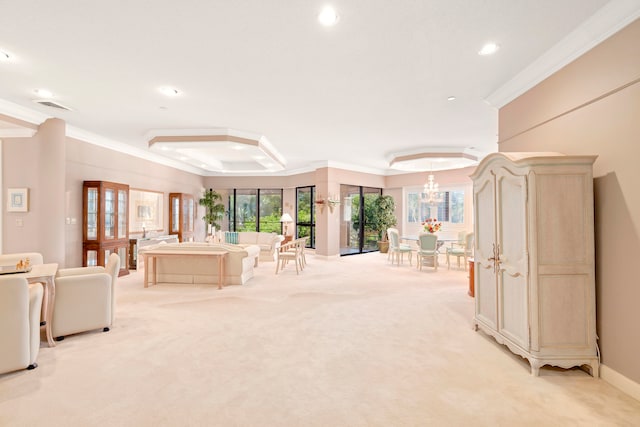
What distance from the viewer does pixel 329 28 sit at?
108 inches

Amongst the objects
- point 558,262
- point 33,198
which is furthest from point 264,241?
point 558,262

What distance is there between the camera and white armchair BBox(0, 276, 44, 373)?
2518mm

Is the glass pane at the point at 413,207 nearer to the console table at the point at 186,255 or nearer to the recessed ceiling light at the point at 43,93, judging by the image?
the console table at the point at 186,255

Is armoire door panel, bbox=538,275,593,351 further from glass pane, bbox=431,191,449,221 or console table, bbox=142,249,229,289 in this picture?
glass pane, bbox=431,191,449,221

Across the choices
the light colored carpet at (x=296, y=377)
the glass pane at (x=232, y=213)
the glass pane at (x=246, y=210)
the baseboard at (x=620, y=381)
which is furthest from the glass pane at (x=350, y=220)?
the baseboard at (x=620, y=381)

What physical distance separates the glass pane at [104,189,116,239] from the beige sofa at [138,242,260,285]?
1198 mm

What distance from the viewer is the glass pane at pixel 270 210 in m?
11.6

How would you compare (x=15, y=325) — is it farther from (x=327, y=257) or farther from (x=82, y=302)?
(x=327, y=257)

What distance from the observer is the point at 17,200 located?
5.02 metres

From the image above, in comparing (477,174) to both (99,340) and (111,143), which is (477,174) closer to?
(99,340)

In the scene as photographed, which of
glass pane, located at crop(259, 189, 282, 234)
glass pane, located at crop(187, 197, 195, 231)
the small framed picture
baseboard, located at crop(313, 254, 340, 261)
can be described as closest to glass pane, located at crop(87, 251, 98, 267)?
the small framed picture

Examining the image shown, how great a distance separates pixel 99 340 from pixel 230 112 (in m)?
3.50

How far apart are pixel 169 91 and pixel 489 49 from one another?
3.80 meters

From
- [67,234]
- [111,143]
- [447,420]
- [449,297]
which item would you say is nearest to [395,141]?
→ [449,297]
